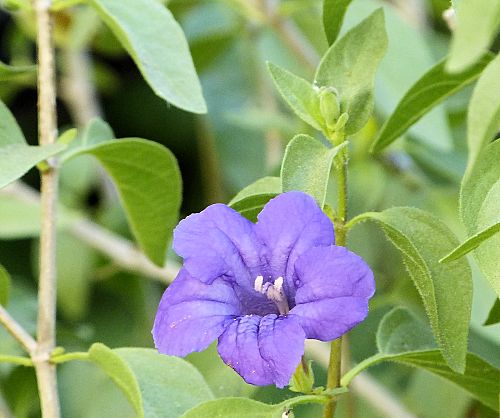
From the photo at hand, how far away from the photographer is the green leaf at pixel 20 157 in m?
0.55

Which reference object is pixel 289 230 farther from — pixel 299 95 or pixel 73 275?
pixel 73 275

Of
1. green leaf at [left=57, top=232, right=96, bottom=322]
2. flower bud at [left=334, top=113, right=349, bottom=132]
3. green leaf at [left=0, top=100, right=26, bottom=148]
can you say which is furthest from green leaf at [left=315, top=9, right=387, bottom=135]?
green leaf at [left=57, top=232, right=96, bottom=322]

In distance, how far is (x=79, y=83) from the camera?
136cm

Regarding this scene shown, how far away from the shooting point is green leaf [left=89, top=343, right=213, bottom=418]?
0.55 m

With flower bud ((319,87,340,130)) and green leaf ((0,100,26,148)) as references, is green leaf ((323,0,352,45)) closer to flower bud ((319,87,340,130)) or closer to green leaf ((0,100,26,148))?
flower bud ((319,87,340,130))

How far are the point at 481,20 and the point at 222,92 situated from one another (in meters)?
1.16

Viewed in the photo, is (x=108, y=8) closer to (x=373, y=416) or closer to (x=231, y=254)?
(x=231, y=254)

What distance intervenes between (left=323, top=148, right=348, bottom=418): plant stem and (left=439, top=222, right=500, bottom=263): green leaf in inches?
3.0

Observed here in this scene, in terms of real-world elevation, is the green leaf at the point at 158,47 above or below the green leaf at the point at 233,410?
above

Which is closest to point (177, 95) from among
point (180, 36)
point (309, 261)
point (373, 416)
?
point (180, 36)

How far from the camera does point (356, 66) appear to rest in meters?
0.55

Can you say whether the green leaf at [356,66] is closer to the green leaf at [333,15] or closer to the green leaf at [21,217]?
the green leaf at [333,15]

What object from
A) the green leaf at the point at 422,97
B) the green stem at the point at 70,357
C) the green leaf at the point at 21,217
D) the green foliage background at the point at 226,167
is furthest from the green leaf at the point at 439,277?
the green leaf at the point at 21,217

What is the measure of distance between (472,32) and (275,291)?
22 centimetres
